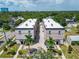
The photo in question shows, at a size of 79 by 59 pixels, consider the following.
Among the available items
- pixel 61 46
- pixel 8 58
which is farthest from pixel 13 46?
pixel 61 46

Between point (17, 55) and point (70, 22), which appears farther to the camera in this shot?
point (70, 22)

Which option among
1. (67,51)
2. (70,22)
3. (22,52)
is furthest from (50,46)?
(70,22)

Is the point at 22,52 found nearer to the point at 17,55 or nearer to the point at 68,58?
→ the point at 17,55

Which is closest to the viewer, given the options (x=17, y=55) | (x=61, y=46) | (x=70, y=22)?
(x=17, y=55)

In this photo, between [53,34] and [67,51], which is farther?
[53,34]

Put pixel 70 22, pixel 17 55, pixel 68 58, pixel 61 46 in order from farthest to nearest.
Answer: pixel 70 22 → pixel 61 46 → pixel 17 55 → pixel 68 58

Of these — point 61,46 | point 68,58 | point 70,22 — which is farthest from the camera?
point 70,22

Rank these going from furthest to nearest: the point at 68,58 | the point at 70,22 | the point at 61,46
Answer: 1. the point at 70,22
2. the point at 61,46
3. the point at 68,58

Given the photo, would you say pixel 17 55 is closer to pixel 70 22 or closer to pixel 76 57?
pixel 76 57
